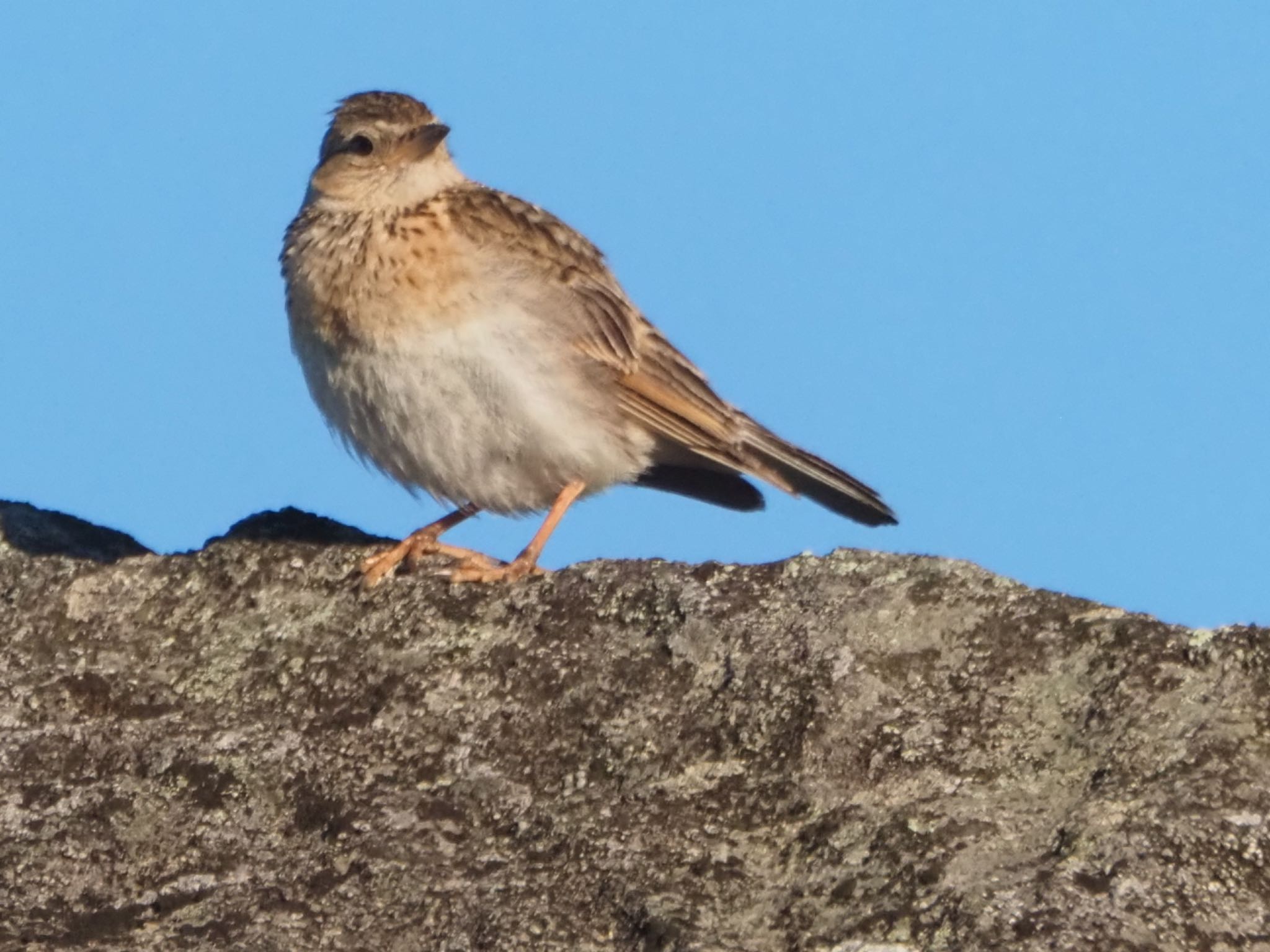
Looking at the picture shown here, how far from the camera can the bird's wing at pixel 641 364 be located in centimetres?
744

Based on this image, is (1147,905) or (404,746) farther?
(404,746)

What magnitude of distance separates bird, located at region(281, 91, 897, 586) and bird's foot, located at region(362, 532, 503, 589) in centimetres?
2

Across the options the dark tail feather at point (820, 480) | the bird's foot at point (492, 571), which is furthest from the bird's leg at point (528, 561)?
the dark tail feather at point (820, 480)

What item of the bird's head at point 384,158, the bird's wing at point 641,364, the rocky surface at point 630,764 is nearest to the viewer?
the rocky surface at point 630,764

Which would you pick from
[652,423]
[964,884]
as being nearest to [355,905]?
[964,884]

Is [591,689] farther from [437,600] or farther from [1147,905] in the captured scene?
[1147,905]

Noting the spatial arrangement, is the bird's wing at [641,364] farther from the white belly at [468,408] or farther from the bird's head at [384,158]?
the white belly at [468,408]

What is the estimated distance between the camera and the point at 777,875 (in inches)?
138

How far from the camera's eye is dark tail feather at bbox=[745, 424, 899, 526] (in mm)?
7898

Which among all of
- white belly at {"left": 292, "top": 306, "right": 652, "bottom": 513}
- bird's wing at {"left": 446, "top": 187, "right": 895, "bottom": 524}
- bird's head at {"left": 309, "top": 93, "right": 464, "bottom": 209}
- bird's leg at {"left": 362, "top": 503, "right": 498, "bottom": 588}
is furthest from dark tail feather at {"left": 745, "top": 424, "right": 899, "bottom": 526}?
bird's head at {"left": 309, "top": 93, "right": 464, "bottom": 209}

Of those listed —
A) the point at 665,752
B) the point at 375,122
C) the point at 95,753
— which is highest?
the point at 375,122

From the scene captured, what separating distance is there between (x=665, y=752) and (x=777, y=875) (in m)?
0.50

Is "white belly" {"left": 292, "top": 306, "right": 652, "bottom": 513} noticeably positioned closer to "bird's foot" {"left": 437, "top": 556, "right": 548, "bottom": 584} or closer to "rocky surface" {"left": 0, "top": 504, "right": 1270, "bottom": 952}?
"bird's foot" {"left": 437, "top": 556, "right": 548, "bottom": 584}

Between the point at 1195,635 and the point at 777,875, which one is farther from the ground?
the point at 1195,635
